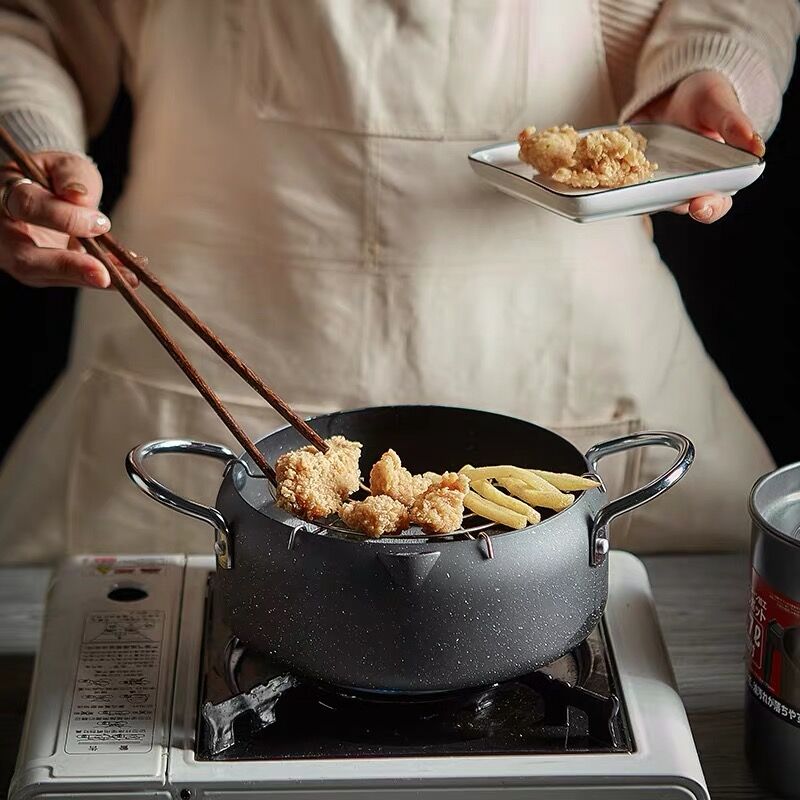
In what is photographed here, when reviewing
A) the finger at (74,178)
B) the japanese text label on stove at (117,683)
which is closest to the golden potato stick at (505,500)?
the japanese text label on stove at (117,683)

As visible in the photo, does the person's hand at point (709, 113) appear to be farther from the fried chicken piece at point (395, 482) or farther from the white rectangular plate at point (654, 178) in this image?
the fried chicken piece at point (395, 482)

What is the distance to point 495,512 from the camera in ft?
2.96

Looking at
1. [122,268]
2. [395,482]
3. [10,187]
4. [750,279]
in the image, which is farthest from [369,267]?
[750,279]

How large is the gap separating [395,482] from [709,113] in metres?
0.65

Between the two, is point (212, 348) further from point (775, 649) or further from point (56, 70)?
point (56, 70)

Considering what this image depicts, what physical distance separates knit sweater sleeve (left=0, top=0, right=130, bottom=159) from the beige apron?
0.06 meters

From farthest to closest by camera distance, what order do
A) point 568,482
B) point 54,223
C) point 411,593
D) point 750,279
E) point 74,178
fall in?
point 750,279, point 74,178, point 54,223, point 568,482, point 411,593

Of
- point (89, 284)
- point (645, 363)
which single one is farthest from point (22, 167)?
point (645, 363)

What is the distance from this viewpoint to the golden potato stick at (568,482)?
3.05 feet

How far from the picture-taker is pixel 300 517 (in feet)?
3.06

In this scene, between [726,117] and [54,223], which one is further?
[726,117]

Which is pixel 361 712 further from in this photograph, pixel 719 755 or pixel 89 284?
pixel 89 284

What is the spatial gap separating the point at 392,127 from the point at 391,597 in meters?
0.78

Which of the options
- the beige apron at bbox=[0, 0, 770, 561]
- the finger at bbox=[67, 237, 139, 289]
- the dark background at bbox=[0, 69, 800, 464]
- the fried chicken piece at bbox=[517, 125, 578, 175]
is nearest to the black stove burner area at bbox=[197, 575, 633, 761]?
the finger at bbox=[67, 237, 139, 289]
